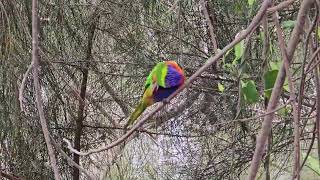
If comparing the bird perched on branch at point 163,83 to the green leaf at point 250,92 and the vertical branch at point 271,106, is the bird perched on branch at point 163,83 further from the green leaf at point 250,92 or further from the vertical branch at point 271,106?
the vertical branch at point 271,106

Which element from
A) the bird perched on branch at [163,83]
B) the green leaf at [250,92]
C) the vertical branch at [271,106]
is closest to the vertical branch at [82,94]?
the bird perched on branch at [163,83]

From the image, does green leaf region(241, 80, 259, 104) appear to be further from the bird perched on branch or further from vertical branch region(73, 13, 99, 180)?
vertical branch region(73, 13, 99, 180)

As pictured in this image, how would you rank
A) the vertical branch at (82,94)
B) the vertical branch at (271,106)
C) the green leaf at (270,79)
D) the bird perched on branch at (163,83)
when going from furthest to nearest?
the vertical branch at (82,94) < the bird perched on branch at (163,83) < the green leaf at (270,79) < the vertical branch at (271,106)

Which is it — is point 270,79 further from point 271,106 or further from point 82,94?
point 82,94

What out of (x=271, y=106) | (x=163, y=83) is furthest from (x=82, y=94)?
(x=271, y=106)

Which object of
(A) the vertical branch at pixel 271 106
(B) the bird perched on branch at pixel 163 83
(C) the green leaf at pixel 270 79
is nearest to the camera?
(A) the vertical branch at pixel 271 106

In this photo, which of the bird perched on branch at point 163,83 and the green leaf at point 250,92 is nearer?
the green leaf at point 250,92

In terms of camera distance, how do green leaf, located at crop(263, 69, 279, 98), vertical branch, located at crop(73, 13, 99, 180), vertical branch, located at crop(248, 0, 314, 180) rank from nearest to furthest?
vertical branch, located at crop(248, 0, 314, 180) → green leaf, located at crop(263, 69, 279, 98) → vertical branch, located at crop(73, 13, 99, 180)

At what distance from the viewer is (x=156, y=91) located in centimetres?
107

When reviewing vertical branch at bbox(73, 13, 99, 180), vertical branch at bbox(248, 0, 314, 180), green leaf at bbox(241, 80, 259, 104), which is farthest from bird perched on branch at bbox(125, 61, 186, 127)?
vertical branch at bbox(73, 13, 99, 180)

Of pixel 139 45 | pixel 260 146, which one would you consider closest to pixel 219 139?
pixel 139 45

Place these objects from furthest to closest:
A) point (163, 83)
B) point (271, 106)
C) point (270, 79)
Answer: point (163, 83) → point (270, 79) → point (271, 106)

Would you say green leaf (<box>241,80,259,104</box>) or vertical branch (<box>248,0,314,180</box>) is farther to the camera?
green leaf (<box>241,80,259,104</box>)

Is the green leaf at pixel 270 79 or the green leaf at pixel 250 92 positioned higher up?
the green leaf at pixel 270 79
